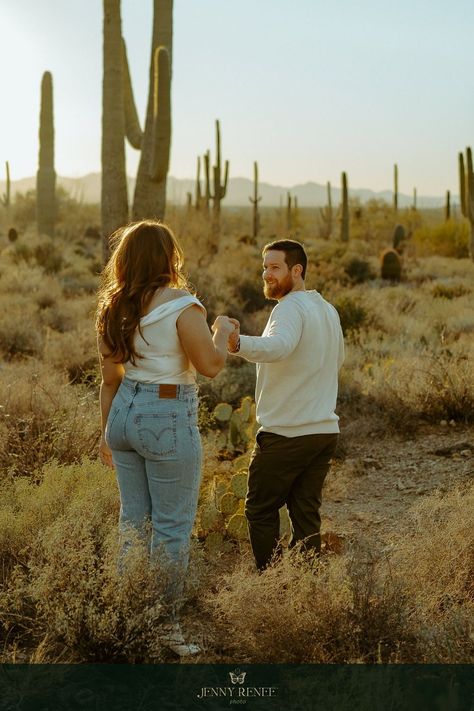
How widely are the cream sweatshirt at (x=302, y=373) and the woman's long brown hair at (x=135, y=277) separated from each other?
753 mm

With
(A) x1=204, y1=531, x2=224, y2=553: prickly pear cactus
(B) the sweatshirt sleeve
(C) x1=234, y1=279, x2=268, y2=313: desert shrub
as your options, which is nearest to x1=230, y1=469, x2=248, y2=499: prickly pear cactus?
(A) x1=204, y1=531, x2=224, y2=553: prickly pear cactus

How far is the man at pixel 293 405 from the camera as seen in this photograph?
461 cm

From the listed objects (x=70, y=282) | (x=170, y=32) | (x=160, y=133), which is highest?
(x=170, y=32)

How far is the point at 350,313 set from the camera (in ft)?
45.2

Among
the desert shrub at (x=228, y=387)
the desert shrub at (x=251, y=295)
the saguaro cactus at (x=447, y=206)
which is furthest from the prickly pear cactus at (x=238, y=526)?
the saguaro cactus at (x=447, y=206)

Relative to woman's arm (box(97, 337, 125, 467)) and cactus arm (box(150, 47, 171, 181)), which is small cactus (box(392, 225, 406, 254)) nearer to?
cactus arm (box(150, 47, 171, 181))

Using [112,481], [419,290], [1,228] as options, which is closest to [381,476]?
[112,481]

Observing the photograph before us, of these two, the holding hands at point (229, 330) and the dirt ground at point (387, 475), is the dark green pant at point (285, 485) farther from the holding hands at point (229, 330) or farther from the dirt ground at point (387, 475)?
the dirt ground at point (387, 475)

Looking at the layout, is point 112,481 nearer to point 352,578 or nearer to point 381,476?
point 352,578

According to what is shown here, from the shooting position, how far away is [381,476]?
758 centimetres

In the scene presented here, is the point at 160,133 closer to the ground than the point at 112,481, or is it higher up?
higher up

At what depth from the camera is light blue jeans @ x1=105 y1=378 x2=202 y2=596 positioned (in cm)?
398

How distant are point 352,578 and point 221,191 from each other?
89.7 feet

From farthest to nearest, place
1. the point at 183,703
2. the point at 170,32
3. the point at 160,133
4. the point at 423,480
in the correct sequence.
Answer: the point at 170,32 → the point at 160,133 → the point at 423,480 → the point at 183,703
